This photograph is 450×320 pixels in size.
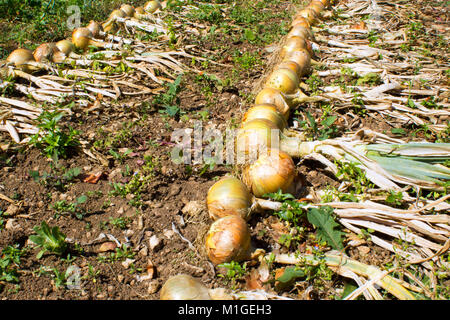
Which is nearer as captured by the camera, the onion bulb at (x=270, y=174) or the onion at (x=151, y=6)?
the onion bulb at (x=270, y=174)

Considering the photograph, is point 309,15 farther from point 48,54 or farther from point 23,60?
point 23,60

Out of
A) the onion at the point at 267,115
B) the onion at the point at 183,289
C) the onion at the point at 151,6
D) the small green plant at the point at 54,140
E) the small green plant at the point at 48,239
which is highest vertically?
the onion at the point at 151,6

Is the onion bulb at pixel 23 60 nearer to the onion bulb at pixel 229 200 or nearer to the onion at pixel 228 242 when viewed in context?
the onion bulb at pixel 229 200

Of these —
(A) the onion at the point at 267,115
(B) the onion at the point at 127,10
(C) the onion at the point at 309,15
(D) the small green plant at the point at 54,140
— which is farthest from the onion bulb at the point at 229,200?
(B) the onion at the point at 127,10

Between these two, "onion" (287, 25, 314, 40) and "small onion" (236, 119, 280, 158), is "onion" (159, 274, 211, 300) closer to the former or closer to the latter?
"small onion" (236, 119, 280, 158)

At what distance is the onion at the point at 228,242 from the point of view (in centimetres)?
193

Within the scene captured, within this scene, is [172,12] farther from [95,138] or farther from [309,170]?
[309,170]

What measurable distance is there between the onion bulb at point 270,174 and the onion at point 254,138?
3.9 inches

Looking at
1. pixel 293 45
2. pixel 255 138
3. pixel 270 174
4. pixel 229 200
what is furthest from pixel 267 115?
pixel 293 45

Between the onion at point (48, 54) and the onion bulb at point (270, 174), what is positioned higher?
the onion at point (48, 54)

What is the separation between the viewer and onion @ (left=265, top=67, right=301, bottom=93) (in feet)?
10.6

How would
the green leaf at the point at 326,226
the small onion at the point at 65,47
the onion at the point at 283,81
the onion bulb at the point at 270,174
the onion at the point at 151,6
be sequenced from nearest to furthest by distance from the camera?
1. the green leaf at the point at 326,226
2. the onion bulb at the point at 270,174
3. the onion at the point at 283,81
4. the small onion at the point at 65,47
5. the onion at the point at 151,6

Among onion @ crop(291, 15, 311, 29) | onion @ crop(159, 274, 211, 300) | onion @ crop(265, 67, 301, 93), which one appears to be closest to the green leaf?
onion @ crop(159, 274, 211, 300)

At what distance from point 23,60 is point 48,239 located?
9.00ft
